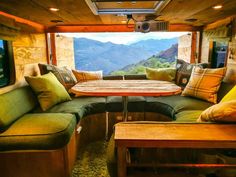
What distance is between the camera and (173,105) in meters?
2.66

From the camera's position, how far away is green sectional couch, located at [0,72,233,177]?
180 cm

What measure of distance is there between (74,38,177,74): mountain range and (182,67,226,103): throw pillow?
7.51 ft

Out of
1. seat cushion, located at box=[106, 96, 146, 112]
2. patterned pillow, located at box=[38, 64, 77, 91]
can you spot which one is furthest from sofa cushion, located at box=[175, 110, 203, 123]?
patterned pillow, located at box=[38, 64, 77, 91]

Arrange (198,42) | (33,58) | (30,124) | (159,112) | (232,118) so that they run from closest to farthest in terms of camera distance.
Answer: (232,118) < (30,124) < (159,112) < (33,58) < (198,42)

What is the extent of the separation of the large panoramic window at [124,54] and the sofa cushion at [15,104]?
2.31 m

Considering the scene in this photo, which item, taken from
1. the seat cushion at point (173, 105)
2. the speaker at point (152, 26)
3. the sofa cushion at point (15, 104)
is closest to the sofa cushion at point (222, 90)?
the seat cushion at point (173, 105)

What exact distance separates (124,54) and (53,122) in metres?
3.76

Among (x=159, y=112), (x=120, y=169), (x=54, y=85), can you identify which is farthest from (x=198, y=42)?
(x=120, y=169)

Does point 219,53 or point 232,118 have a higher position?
point 219,53

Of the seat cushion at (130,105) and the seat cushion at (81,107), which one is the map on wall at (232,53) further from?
the seat cushion at (81,107)

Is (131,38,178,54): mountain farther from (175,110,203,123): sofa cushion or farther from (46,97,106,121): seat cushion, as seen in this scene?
(175,110,203,123): sofa cushion

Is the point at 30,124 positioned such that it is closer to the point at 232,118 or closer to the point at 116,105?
the point at 116,105

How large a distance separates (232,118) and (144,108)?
1582mm

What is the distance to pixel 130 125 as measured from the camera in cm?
148
